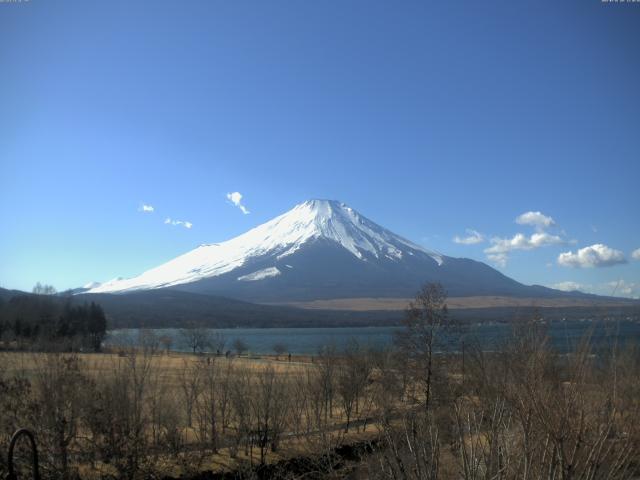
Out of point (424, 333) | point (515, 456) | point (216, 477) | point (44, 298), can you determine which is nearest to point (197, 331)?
point (44, 298)

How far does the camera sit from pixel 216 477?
1866 cm

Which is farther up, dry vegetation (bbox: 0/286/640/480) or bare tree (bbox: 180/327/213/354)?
dry vegetation (bbox: 0/286/640/480)

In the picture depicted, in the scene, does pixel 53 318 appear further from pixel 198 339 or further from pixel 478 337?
pixel 478 337

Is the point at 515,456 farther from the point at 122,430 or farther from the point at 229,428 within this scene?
the point at 229,428

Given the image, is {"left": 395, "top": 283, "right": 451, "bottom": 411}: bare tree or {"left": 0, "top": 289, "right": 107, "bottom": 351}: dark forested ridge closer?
{"left": 395, "top": 283, "right": 451, "bottom": 411}: bare tree

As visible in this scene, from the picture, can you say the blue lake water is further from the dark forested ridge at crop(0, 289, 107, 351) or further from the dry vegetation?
the dark forested ridge at crop(0, 289, 107, 351)

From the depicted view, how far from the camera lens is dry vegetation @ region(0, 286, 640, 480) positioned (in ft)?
16.8

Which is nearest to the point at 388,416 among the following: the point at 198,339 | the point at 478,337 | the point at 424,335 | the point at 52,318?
the point at 478,337

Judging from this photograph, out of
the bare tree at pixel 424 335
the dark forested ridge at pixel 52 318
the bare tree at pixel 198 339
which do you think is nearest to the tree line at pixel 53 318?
the dark forested ridge at pixel 52 318

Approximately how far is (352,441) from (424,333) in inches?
281

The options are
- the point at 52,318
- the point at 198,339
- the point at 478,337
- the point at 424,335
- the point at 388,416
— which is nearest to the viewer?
the point at 388,416

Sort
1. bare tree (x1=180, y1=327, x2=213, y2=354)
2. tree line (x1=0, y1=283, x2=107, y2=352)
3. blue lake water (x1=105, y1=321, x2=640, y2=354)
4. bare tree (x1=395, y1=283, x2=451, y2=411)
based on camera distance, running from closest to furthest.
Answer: blue lake water (x1=105, y1=321, x2=640, y2=354) < bare tree (x1=395, y1=283, x2=451, y2=411) < tree line (x1=0, y1=283, x2=107, y2=352) < bare tree (x1=180, y1=327, x2=213, y2=354)

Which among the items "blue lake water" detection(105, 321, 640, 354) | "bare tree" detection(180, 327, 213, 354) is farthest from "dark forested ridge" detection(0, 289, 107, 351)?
"bare tree" detection(180, 327, 213, 354)

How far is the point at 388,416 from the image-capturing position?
10.8 meters
